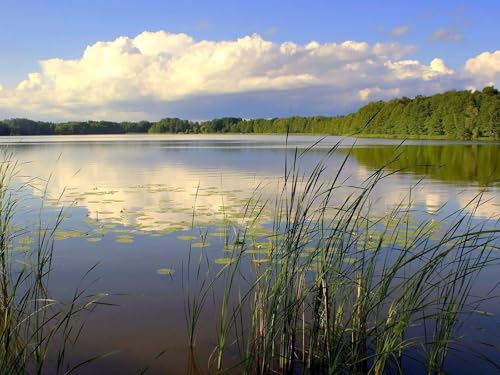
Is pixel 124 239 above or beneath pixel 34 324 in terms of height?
beneath

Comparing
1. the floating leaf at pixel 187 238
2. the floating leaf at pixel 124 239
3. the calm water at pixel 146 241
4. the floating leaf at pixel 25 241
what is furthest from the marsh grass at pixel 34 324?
the floating leaf at pixel 187 238

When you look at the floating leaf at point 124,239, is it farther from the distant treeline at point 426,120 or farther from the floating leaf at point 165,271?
the distant treeline at point 426,120

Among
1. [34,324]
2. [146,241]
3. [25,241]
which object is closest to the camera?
[34,324]

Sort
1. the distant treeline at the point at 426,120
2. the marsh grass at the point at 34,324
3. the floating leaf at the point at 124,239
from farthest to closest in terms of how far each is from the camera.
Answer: the distant treeline at the point at 426,120
the floating leaf at the point at 124,239
the marsh grass at the point at 34,324

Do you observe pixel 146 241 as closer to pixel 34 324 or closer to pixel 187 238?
pixel 187 238

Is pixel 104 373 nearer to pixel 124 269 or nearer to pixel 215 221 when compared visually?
pixel 124 269

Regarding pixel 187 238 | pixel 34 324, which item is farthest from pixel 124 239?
pixel 34 324

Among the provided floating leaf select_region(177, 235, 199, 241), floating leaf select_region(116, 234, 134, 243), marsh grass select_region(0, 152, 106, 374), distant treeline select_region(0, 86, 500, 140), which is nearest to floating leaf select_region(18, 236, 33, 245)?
floating leaf select_region(116, 234, 134, 243)

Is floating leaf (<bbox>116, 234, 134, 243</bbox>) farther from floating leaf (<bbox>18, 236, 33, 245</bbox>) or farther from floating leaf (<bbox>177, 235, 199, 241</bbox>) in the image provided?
floating leaf (<bbox>18, 236, 33, 245</bbox>)

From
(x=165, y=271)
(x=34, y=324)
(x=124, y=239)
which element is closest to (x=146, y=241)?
(x=124, y=239)

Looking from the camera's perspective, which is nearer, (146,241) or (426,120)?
(146,241)

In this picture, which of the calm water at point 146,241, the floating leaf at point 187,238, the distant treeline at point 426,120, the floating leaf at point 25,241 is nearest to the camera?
the calm water at point 146,241

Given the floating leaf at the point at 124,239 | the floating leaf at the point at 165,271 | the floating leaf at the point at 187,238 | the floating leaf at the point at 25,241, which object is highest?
the floating leaf at the point at 25,241

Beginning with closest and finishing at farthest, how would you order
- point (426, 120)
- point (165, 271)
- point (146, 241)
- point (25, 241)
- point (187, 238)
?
point (165, 271)
point (25, 241)
point (146, 241)
point (187, 238)
point (426, 120)
